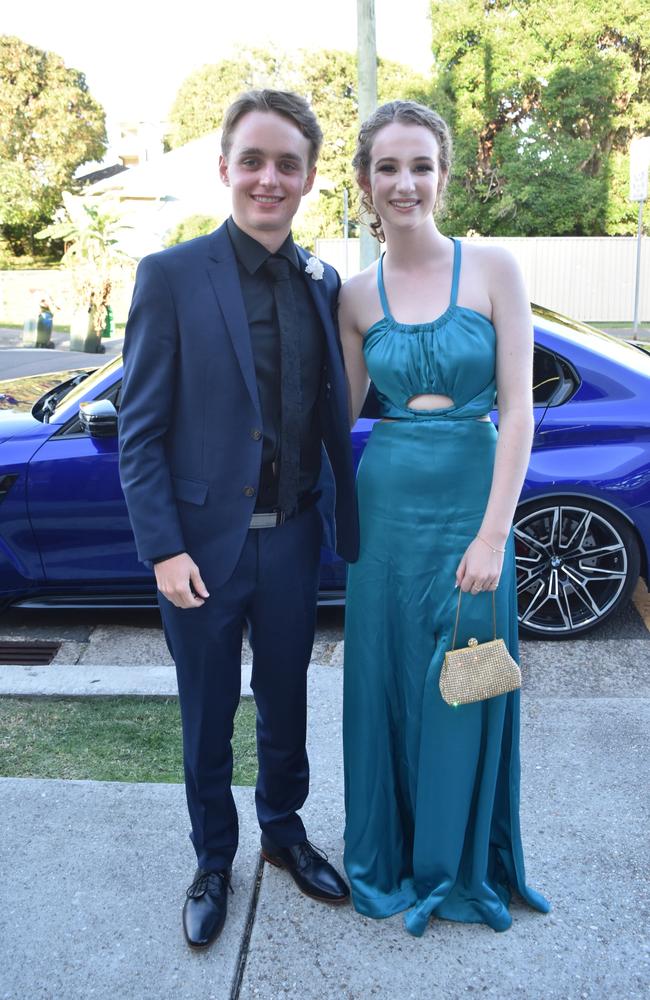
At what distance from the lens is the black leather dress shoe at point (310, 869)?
2.38 m

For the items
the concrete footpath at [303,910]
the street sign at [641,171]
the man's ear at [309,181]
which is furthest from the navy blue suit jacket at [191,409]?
the street sign at [641,171]

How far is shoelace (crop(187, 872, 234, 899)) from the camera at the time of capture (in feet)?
7.66

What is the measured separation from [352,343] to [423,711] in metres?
0.95

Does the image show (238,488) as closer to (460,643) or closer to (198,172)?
(460,643)

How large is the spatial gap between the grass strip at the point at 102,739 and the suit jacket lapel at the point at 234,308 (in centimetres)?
157

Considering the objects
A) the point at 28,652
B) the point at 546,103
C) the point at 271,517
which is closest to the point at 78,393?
the point at 28,652

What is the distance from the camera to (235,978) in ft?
7.00

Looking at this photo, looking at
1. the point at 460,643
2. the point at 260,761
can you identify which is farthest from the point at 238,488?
the point at 260,761

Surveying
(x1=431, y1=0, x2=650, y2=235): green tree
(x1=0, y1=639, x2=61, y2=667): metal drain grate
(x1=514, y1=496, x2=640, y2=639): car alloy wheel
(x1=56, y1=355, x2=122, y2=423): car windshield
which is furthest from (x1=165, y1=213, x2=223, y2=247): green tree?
(x1=514, y1=496, x2=640, y2=639): car alloy wheel

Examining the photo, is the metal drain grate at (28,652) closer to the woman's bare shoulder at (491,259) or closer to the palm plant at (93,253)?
the woman's bare shoulder at (491,259)

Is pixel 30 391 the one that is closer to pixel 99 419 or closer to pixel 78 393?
pixel 78 393

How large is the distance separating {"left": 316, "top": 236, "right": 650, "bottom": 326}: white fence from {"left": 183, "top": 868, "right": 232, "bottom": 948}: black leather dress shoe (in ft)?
67.5

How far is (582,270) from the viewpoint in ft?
73.5

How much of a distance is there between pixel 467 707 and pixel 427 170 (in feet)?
4.29
